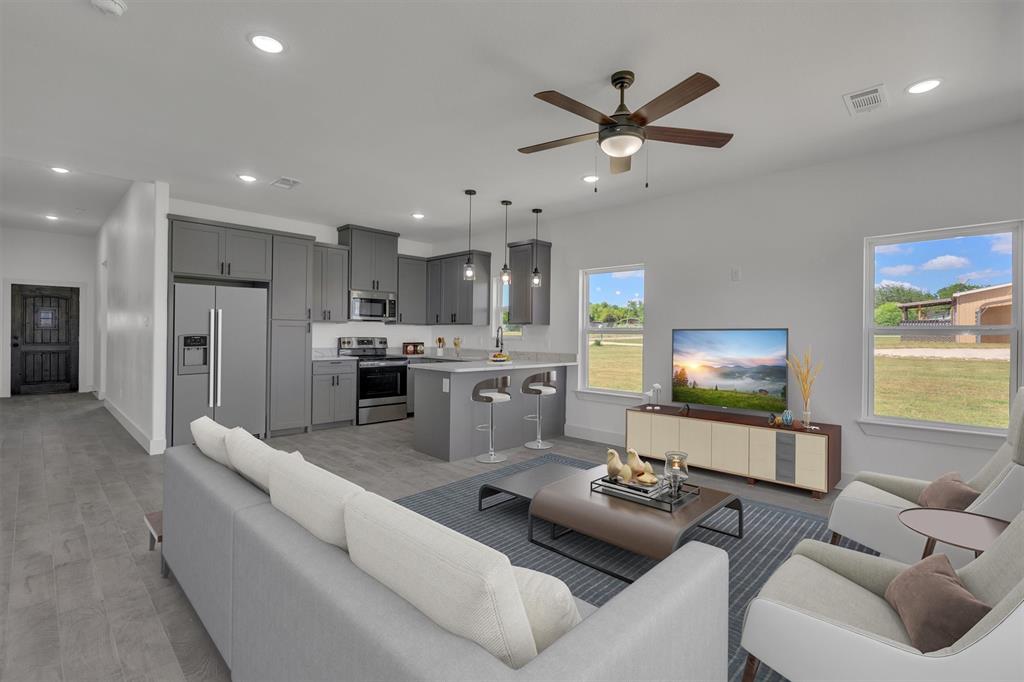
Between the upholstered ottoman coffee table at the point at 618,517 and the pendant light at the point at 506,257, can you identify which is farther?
the pendant light at the point at 506,257

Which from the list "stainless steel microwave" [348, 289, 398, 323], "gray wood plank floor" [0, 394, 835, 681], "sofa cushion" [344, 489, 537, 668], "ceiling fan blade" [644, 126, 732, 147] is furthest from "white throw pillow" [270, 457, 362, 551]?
"stainless steel microwave" [348, 289, 398, 323]

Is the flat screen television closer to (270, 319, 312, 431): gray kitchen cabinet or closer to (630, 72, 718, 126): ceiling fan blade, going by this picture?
(630, 72, 718, 126): ceiling fan blade

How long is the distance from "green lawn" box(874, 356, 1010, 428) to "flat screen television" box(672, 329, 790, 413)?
0.73 m

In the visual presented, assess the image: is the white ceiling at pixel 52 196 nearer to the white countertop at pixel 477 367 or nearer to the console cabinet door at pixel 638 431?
the white countertop at pixel 477 367

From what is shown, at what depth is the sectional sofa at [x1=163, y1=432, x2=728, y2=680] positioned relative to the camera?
934mm

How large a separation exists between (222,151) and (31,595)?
3.26 m

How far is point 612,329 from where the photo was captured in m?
5.85

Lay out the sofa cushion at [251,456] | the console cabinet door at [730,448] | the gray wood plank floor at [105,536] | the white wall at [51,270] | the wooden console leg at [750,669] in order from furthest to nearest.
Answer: the white wall at [51,270] → the console cabinet door at [730,448] → the gray wood plank floor at [105,536] → the sofa cushion at [251,456] → the wooden console leg at [750,669]

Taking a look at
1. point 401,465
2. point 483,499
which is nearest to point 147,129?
point 401,465

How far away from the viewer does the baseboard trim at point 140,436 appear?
16.2ft

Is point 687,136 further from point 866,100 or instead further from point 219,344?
point 219,344

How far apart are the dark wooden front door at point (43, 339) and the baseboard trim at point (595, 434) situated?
31.3 ft

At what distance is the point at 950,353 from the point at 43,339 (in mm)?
13132

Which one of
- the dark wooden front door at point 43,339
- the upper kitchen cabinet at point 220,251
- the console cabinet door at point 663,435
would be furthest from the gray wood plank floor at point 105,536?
the dark wooden front door at point 43,339
